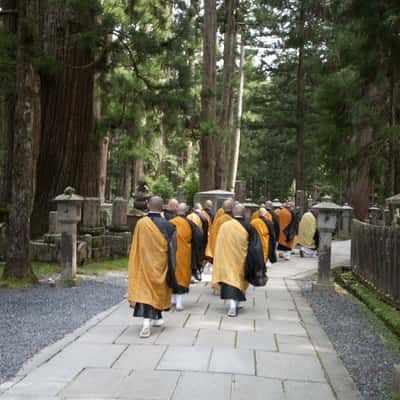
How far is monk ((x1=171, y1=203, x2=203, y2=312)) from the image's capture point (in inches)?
287

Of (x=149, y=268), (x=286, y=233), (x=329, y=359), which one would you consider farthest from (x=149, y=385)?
(x=286, y=233)

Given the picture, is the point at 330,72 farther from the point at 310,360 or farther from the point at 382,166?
the point at 310,360

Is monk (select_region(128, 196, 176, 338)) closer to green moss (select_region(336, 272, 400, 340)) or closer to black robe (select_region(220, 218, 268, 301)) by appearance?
black robe (select_region(220, 218, 268, 301))

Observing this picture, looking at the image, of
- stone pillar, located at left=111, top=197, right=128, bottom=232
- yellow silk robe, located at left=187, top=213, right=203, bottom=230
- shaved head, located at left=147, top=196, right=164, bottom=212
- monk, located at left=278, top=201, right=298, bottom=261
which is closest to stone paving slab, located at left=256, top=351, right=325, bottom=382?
shaved head, located at left=147, top=196, right=164, bottom=212

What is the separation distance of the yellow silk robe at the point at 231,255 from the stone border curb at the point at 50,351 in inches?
67.7

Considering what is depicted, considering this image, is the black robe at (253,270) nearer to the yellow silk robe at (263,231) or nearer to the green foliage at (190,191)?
the yellow silk robe at (263,231)

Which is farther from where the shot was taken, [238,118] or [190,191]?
[238,118]

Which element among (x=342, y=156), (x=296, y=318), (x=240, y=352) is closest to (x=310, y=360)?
(x=240, y=352)

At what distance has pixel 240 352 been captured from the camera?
195 inches

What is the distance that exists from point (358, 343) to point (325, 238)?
3.70 metres

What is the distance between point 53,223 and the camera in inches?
444

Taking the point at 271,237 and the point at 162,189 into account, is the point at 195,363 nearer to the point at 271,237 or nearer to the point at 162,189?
the point at 271,237

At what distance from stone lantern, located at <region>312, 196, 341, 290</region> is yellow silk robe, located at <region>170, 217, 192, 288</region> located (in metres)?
2.79

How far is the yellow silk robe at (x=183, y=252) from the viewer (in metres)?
7.33
